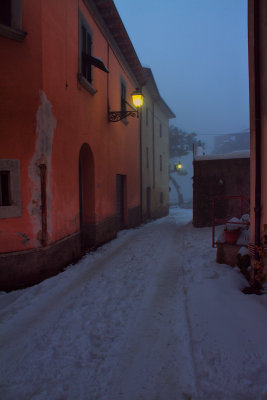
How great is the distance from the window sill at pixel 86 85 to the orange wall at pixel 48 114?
114 millimetres

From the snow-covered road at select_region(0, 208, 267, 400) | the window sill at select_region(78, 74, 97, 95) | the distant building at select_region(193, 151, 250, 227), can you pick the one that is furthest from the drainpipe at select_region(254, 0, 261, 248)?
the distant building at select_region(193, 151, 250, 227)

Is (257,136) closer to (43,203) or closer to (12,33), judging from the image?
(43,203)

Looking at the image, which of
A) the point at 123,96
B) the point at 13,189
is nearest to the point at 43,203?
the point at 13,189

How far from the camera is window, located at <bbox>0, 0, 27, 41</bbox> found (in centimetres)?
527

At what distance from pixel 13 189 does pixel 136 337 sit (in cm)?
370

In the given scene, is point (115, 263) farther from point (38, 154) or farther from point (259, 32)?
point (259, 32)

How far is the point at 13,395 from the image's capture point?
2658 mm

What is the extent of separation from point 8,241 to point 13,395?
10.5 ft

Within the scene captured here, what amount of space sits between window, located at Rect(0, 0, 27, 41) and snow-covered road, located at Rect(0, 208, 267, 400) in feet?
16.6

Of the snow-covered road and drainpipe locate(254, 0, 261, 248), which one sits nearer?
the snow-covered road

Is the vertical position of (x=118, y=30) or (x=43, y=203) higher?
(x=118, y=30)

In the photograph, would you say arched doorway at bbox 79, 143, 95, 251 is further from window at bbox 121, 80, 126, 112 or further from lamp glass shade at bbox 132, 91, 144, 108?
window at bbox 121, 80, 126, 112

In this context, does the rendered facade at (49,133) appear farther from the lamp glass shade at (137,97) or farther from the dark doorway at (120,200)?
the dark doorway at (120,200)

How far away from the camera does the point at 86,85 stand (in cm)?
808
